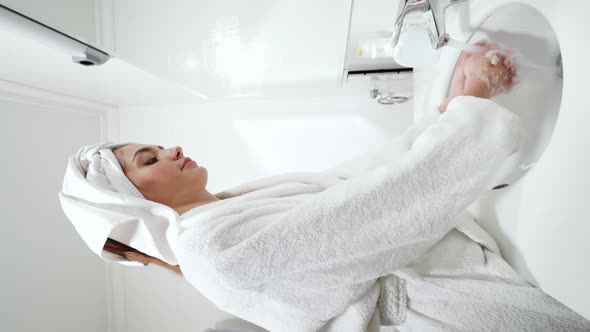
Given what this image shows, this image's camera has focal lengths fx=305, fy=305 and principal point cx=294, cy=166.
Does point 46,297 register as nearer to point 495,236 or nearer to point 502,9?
point 495,236

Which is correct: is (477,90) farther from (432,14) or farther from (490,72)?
(432,14)

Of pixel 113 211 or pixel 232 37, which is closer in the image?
pixel 113 211

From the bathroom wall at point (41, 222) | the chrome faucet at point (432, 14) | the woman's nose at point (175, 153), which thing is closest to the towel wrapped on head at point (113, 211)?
the woman's nose at point (175, 153)

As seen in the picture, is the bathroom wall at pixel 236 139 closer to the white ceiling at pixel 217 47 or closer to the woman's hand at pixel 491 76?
the white ceiling at pixel 217 47

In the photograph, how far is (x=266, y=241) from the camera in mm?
479

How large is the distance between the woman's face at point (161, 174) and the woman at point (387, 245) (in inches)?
3.8

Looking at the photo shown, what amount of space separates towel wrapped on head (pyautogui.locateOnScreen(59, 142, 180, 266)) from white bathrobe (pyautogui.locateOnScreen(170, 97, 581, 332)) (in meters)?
0.07

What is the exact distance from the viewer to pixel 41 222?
51.6 inches

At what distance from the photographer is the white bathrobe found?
0.45m

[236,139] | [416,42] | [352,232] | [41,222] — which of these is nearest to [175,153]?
[352,232]

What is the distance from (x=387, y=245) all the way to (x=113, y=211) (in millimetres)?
558

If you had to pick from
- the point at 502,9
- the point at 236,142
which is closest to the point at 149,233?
the point at 502,9

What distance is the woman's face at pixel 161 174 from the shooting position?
74 centimetres

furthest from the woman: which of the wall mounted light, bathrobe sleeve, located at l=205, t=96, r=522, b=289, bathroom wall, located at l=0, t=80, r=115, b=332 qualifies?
bathroom wall, located at l=0, t=80, r=115, b=332
